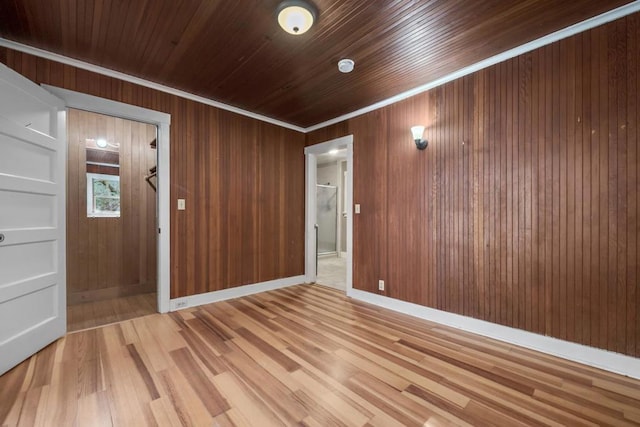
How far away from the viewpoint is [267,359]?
2.08 meters

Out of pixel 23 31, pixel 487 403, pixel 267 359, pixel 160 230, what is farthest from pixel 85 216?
pixel 487 403

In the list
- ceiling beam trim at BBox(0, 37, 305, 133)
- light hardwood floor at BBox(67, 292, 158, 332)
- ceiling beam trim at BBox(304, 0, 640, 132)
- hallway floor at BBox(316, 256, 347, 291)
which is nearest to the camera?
ceiling beam trim at BBox(304, 0, 640, 132)

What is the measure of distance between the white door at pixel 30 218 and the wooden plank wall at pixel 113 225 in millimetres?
1120

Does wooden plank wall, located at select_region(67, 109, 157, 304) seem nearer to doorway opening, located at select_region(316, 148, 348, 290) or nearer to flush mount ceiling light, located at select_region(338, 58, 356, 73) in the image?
flush mount ceiling light, located at select_region(338, 58, 356, 73)

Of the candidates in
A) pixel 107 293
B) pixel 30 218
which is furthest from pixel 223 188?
pixel 107 293

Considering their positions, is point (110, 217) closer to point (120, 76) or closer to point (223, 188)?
point (223, 188)

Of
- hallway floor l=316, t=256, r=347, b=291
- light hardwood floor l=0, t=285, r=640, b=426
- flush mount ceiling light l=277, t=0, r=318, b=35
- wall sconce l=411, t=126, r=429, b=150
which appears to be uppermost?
flush mount ceiling light l=277, t=0, r=318, b=35

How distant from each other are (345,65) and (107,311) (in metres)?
3.80

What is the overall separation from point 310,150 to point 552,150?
3.08m

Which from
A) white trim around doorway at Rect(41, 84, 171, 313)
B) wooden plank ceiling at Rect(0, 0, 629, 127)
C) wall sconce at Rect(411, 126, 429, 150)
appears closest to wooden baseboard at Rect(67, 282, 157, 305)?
white trim around doorway at Rect(41, 84, 171, 313)

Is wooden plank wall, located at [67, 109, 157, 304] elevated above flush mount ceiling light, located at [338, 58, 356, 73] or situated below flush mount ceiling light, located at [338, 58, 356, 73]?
below

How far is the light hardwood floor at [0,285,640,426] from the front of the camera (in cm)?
150

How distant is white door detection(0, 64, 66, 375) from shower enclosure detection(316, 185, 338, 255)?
16.8 feet

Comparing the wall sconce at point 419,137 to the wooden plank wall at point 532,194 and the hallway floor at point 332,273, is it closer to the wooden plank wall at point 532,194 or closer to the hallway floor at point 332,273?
the wooden plank wall at point 532,194
